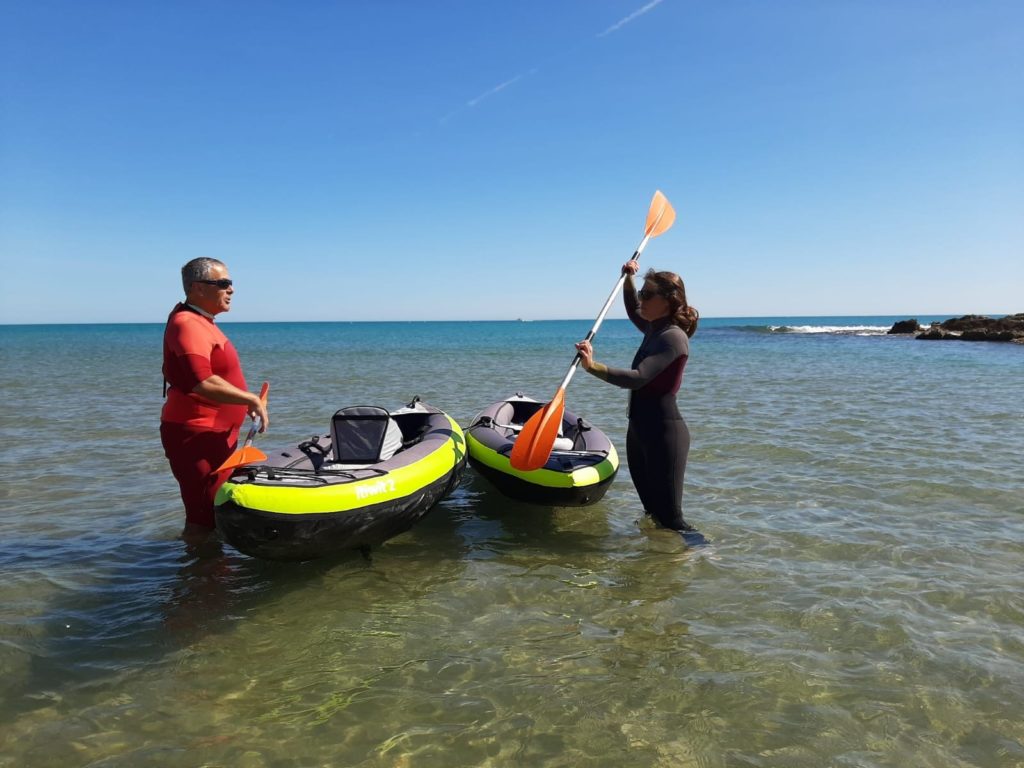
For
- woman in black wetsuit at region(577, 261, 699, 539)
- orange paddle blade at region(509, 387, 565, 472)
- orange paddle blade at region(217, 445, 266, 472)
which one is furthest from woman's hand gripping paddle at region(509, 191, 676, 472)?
orange paddle blade at region(217, 445, 266, 472)

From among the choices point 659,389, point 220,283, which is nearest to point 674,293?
point 659,389

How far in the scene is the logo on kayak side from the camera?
4406 mm

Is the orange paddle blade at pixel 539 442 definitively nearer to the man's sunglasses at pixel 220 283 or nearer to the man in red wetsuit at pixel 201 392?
the man in red wetsuit at pixel 201 392

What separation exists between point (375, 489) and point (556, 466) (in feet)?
5.69

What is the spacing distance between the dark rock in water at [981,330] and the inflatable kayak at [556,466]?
36208mm

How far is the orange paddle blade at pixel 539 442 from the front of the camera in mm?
5418

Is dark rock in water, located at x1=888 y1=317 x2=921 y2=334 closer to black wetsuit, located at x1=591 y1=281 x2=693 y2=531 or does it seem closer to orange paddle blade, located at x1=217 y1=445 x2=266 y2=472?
black wetsuit, located at x1=591 y1=281 x2=693 y2=531

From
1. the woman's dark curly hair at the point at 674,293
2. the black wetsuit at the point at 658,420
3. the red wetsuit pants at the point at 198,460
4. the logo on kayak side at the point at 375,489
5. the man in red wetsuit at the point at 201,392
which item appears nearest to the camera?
the man in red wetsuit at the point at 201,392

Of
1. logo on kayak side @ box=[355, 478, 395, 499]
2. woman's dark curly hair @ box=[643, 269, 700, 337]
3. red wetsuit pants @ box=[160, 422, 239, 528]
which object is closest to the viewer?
red wetsuit pants @ box=[160, 422, 239, 528]

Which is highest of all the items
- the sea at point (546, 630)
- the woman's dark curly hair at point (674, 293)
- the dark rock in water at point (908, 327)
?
the woman's dark curly hair at point (674, 293)

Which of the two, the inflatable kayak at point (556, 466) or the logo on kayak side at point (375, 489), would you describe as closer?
the logo on kayak side at point (375, 489)

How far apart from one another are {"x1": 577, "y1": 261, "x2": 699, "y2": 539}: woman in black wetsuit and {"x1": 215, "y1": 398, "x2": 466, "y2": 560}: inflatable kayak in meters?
1.57

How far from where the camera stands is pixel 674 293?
15.8ft

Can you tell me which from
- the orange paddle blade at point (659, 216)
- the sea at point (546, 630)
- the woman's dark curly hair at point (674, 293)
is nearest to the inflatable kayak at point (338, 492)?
the sea at point (546, 630)
